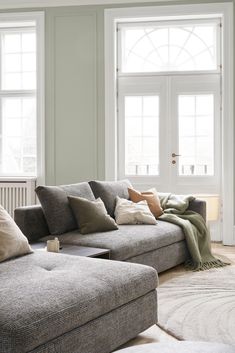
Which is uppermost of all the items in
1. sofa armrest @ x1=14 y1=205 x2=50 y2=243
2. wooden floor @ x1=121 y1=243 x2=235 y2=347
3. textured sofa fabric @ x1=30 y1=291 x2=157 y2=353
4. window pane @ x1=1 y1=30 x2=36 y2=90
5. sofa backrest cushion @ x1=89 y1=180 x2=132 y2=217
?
window pane @ x1=1 y1=30 x2=36 y2=90

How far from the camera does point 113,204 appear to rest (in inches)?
198

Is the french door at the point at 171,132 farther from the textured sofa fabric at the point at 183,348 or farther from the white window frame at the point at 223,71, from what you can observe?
the textured sofa fabric at the point at 183,348

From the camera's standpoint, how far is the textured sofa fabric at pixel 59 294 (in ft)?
6.77

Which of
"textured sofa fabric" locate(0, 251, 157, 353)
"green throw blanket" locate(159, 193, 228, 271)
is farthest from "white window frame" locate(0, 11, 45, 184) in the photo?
"textured sofa fabric" locate(0, 251, 157, 353)

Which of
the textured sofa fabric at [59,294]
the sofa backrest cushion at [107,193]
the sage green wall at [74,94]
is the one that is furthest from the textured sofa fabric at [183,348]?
the sage green wall at [74,94]

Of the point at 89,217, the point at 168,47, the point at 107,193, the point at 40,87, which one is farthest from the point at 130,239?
the point at 168,47

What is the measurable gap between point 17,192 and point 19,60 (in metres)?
1.82

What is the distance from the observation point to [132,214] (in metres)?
4.85

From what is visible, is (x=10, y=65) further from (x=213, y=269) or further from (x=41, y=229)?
(x=213, y=269)

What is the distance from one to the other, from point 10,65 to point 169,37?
7.14ft

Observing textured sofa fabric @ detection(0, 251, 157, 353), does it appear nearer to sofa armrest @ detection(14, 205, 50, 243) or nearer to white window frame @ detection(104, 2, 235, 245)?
sofa armrest @ detection(14, 205, 50, 243)

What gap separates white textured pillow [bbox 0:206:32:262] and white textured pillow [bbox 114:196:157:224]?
1718 mm

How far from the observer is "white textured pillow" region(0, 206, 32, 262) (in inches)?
118

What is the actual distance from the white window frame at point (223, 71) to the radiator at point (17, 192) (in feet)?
3.27
